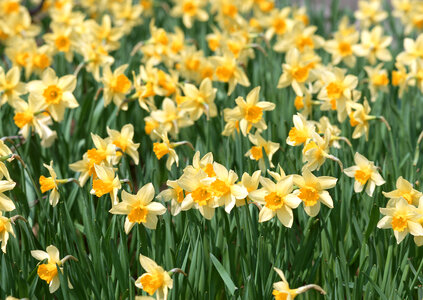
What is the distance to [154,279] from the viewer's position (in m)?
1.88

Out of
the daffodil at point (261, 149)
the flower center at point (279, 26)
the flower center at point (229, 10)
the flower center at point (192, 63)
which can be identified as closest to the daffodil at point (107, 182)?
the daffodil at point (261, 149)

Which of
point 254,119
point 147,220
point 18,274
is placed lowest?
point 18,274

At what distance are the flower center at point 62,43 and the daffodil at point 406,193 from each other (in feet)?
7.51

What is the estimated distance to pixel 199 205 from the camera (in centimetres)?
197

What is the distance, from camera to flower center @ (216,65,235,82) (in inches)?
121

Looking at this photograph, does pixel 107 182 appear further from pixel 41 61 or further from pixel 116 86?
pixel 41 61

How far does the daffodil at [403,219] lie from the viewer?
1.97 meters

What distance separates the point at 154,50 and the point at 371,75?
1.30 metres

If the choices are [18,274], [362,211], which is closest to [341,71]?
[362,211]

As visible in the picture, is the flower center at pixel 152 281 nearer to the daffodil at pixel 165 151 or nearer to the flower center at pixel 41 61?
the daffodil at pixel 165 151

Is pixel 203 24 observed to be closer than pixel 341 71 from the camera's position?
No

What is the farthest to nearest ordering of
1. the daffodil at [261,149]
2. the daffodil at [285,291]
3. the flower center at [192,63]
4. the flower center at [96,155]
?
the flower center at [192,63] < the daffodil at [261,149] < the flower center at [96,155] < the daffodil at [285,291]

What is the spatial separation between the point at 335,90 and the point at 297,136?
0.58m

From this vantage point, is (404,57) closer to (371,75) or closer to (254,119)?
(371,75)
